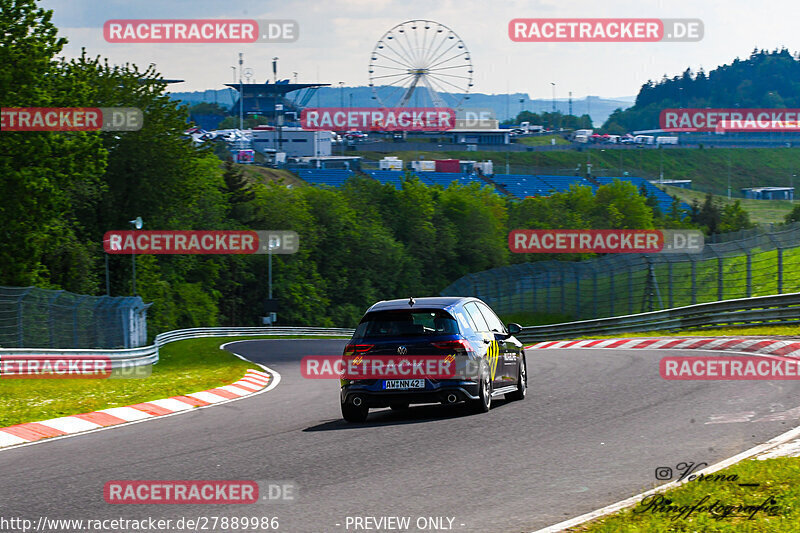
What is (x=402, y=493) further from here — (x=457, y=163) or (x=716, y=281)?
(x=457, y=163)

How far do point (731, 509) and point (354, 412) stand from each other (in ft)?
20.3

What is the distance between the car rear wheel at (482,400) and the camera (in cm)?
1218

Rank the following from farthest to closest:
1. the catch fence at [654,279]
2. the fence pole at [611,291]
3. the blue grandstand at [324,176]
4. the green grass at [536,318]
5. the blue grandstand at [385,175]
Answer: the blue grandstand at [385,175] → the blue grandstand at [324,176] → the green grass at [536,318] → the fence pole at [611,291] → the catch fence at [654,279]

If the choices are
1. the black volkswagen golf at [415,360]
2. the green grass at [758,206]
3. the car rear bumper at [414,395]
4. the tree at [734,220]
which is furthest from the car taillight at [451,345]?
the green grass at [758,206]

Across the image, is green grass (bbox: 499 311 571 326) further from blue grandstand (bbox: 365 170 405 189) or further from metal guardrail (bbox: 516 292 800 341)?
blue grandstand (bbox: 365 170 405 189)

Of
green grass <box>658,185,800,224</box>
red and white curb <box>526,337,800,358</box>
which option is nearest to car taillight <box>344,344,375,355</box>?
red and white curb <box>526,337,800,358</box>

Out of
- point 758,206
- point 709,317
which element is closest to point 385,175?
point 758,206

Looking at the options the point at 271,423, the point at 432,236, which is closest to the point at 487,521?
the point at 271,423

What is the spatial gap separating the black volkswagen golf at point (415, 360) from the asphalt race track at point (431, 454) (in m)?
0.29

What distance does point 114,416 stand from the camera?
45.1ft

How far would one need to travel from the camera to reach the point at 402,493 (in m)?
7.67

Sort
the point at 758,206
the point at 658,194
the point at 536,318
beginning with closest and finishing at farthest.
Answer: the point at 536,318
the point at 758,206
the point at 658,194

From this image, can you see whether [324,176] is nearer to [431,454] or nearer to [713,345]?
[713,345]

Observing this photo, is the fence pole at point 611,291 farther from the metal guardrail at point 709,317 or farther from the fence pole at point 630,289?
the metal guardrail at point 709,317
